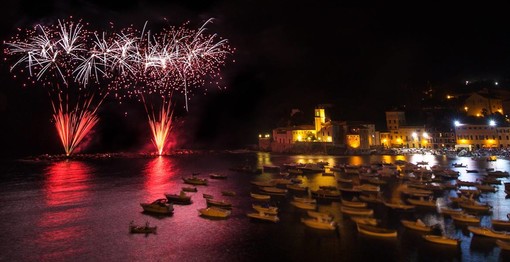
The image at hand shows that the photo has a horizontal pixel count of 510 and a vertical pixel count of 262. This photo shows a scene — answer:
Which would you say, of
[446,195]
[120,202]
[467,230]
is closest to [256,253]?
[467,230]

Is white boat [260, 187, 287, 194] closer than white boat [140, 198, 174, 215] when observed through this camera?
No

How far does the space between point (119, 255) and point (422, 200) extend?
20.8m

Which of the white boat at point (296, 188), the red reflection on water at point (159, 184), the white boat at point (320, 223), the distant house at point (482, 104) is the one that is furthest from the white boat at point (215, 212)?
the distant house at point (482, 104)

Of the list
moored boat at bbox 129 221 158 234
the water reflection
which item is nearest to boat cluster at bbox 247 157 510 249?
moored boat at bbox 129 221 158 234

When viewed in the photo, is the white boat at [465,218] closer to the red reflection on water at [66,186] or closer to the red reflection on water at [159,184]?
the red reflection on water at [159,184]

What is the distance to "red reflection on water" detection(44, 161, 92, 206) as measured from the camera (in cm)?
3275

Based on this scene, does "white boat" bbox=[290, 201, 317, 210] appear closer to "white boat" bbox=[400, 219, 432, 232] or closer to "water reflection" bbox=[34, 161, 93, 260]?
"white boat" bbox=[400, 219, 432, 232]

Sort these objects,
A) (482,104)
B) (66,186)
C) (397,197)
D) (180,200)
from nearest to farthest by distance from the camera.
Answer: (397,197) < (180,200) < (66,186) < (482,104)

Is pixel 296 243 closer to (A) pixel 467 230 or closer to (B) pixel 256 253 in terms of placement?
(B) pixel 256 253

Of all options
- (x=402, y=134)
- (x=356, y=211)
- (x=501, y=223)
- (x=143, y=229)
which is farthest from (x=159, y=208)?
(x=402, y=134)

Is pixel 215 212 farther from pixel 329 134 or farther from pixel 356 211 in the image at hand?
pixel 329 134

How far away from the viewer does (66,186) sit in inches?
1591

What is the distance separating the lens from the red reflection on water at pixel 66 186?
107ft

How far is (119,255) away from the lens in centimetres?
1838
